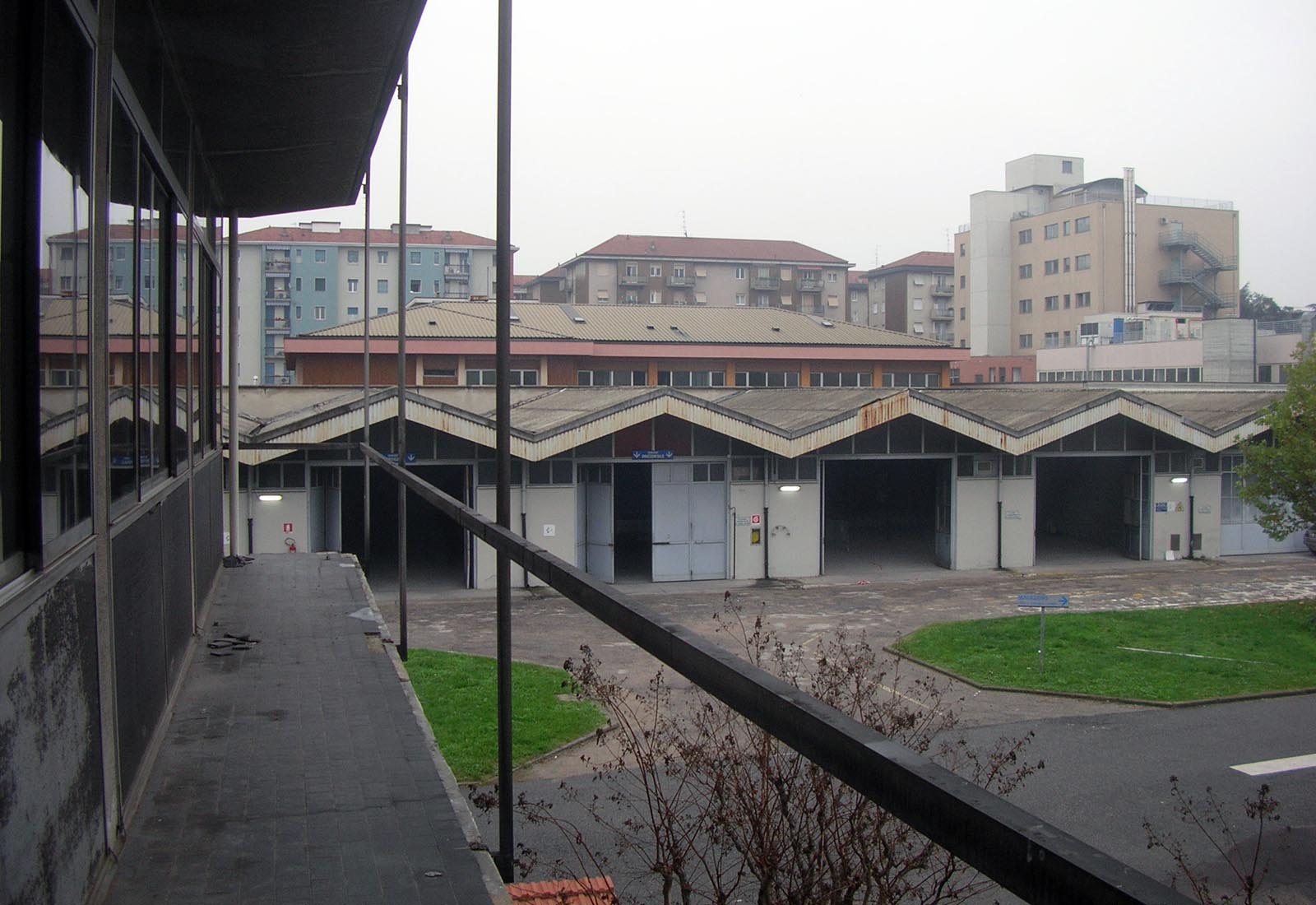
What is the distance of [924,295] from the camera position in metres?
83.1

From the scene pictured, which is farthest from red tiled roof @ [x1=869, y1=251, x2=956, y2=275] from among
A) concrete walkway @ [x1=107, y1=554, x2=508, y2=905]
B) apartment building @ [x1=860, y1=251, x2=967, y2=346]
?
concrete walkway @ [x1=107, y1=554, x2=508, y2=905]

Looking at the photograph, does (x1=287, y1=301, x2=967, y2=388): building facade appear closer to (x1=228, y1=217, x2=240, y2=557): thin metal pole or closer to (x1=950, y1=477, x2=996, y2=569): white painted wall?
(x1=950, y1=477, x2=996, y2=569): white painted wall

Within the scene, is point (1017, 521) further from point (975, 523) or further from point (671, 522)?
point (671, 522)

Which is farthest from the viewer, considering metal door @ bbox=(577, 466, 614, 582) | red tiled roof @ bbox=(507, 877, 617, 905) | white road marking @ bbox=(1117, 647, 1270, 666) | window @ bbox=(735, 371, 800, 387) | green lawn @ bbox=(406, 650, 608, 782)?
window @ bbox=(735, 371, 800, 387)

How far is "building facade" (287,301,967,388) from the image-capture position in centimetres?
3631

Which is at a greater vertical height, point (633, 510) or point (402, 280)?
point (402, 280)

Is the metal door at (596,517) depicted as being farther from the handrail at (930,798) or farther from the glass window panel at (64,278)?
the handrail at (930,798)

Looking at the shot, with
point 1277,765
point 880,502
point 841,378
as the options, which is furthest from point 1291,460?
point 841,378

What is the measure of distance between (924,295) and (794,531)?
195 ft

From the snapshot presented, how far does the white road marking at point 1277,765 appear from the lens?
1227 cm

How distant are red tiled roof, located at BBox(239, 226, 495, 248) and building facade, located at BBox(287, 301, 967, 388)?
21.8m

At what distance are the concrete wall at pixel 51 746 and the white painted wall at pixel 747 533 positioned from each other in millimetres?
22873

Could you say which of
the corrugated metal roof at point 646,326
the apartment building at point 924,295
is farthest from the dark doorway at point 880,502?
the apartment building at point 924,295

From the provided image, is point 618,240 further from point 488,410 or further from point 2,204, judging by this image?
point 2,204
